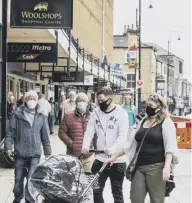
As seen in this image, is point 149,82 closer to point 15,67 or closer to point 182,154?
point 15,67

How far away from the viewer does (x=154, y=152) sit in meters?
6.35

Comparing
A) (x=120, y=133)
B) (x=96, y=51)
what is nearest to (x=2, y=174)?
(x=120, y=133)

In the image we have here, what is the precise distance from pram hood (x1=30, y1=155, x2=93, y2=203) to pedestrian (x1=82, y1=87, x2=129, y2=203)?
1515 millimetres

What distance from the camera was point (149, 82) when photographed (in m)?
87.4

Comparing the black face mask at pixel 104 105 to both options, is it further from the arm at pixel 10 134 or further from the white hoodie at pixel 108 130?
the arm at pixel 10 134

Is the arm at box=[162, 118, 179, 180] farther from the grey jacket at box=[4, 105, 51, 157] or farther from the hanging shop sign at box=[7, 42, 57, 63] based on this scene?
the hanging shop sign at box=[7, 42, 57, 63]

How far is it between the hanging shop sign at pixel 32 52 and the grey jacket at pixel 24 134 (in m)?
9.22

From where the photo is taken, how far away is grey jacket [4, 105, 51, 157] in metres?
8.00

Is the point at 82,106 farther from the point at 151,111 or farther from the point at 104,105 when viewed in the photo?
the point at 151,111

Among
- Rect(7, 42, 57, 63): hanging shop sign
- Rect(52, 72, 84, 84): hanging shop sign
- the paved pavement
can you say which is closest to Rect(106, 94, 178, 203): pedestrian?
the paved pavement

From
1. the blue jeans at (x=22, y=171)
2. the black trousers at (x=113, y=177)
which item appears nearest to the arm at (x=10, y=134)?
the blue jeans at (x=22, y=171)

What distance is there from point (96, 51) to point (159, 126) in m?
52.2

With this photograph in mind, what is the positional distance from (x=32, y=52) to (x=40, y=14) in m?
4.22

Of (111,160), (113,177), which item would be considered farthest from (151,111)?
(113,177)
